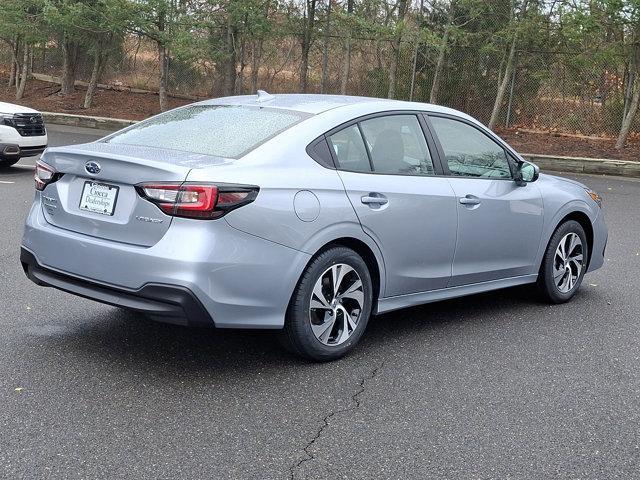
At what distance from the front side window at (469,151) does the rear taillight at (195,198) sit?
6.35 feet

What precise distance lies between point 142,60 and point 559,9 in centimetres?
1363

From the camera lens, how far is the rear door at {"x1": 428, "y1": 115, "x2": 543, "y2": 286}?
556cm

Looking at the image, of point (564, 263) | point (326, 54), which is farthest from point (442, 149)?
point (326, 54)

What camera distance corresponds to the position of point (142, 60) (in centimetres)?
2616

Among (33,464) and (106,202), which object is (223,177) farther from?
(33,464)

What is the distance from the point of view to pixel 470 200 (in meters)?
5.54

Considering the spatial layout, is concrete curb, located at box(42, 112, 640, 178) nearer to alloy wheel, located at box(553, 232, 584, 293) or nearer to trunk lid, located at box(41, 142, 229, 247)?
alloy wheel, located at box(553, 232, 584, 293)

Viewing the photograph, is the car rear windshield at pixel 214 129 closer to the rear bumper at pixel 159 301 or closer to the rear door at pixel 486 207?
the rear bumper at pixel 159 301

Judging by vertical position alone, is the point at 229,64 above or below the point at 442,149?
above

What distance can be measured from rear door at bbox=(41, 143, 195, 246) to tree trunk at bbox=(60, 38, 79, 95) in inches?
871

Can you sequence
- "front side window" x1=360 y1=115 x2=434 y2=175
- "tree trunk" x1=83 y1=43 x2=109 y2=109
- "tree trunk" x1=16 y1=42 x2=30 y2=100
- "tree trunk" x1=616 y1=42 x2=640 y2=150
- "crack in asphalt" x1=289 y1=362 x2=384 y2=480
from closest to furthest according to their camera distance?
1. "crack in asphalt" x1=289 y1=362 x2=384 y2=480
2. "front side window" x1=360 y1=115 x2=434 y2=175
3. "tree trunk" x1=616 y1=42 x2=640 y2=150
4. "tree trunk" x1=83 y1=43 x2=109 y2=109
5. "tree trunk" x1=16 y1=42 x2=30 y2=100

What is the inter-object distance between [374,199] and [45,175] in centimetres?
197

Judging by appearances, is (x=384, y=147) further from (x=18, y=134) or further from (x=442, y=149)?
(x=18, y=134)

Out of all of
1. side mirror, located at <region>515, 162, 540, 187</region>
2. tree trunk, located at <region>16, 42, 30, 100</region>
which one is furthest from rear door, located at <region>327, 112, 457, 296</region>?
tree trunk, located at <region>16, 42, 30, 100</region>
